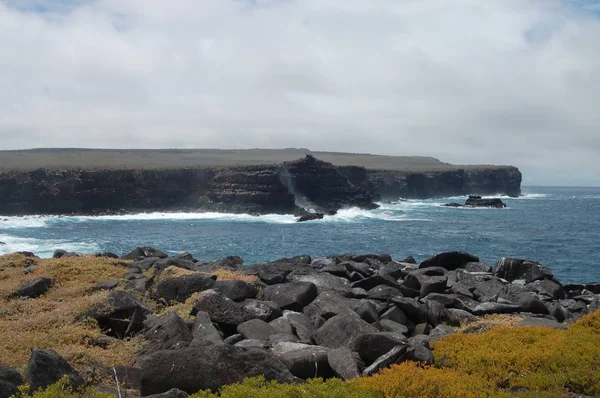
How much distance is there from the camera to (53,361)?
938 cm

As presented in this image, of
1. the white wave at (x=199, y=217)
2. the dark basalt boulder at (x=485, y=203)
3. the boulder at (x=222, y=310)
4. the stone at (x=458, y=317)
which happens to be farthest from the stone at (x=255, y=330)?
the dark basalt boulder at (x=485, y=203)

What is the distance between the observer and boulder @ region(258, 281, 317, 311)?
1673 centimetres

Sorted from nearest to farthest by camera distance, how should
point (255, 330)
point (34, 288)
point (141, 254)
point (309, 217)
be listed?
1. point (255, 330)
2. point (34, 288)
3. point (141, 254)
4. point (309, 217)

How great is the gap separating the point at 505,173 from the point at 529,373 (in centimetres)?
18852

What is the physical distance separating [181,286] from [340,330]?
247 inches

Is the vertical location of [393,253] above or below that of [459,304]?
below

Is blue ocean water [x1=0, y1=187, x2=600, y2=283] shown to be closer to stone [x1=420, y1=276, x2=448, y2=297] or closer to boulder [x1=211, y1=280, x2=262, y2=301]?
stone [x1=420, y1=276, x2=448, y2=297]

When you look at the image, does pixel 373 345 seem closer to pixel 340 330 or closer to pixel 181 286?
pixel 340 330

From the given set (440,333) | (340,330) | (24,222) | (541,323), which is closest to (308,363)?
(340,330)

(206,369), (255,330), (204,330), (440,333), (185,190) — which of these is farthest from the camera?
(185,190)

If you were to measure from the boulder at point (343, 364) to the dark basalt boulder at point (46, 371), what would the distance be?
4669 mm

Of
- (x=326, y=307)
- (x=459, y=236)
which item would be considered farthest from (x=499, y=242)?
(x=326, y=307)

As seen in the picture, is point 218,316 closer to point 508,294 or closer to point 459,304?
point 459,304

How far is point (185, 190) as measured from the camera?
111312 millimetres
